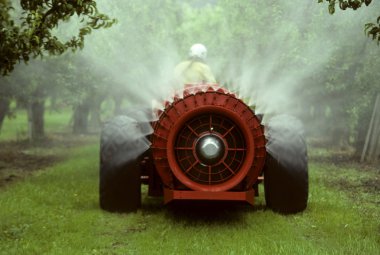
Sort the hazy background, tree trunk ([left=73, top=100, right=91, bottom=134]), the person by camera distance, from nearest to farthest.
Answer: the person < the hazy background < tree trunk ([left=73, top=100, right=91, bottom=134])

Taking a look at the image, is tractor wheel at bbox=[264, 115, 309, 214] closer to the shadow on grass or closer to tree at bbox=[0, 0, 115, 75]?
the shadow on grass

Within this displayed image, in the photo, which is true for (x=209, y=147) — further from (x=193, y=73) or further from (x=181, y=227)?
(x=193, y=73)

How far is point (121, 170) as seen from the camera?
866cm

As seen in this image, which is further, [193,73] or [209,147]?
[193,73]

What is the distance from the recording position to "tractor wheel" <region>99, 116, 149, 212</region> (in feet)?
28.4

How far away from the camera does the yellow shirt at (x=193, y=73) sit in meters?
10.2

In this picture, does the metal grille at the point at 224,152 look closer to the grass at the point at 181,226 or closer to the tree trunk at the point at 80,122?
the grass at the point at 181,226

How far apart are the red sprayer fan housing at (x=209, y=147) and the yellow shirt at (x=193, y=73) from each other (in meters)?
2.14

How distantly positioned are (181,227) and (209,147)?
1.12 m

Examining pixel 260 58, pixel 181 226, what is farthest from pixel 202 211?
pixel 260 58

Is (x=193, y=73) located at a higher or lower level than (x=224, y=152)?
higher

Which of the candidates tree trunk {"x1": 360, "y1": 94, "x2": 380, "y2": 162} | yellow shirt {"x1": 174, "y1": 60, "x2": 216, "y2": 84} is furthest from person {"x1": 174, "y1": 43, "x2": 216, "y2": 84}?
→ tree trunk {"x1": 360, "y1": 94, "x2": 380, "y2": 162}

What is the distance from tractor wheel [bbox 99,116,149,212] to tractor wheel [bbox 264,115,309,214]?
5.95 ft

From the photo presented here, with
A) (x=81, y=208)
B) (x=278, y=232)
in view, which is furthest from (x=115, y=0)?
(x=278, y=232)
